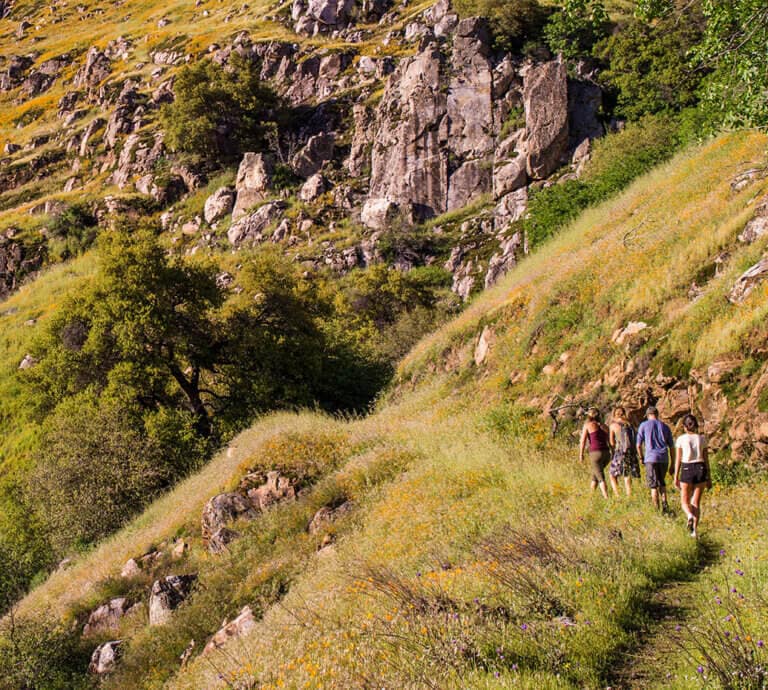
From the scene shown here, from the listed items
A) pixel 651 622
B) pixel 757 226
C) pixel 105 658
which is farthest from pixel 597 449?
pixel 105 658

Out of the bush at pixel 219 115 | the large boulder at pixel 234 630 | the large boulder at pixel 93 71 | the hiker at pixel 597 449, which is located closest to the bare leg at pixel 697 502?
the hiker at pixel 597 449

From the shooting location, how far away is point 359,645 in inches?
224

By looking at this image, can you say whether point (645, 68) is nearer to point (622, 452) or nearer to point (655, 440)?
point (622, 452)

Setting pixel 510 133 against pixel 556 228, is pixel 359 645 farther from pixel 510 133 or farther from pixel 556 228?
pixel 510 133

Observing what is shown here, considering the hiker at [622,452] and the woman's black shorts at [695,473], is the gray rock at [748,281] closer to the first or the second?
the hiker at [622,452]

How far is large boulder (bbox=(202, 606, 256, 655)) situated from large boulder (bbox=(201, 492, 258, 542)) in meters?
3.84

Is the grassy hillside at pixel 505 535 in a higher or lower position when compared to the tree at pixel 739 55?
lower

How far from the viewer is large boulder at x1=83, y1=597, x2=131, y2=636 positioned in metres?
12.1

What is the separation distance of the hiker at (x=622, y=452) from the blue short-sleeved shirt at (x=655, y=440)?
17.2 inches

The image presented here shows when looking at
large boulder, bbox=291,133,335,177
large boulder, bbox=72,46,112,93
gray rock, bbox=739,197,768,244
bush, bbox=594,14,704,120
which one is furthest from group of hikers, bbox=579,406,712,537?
large boulder, bbox=72,46,112,93

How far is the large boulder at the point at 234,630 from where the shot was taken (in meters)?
8.99

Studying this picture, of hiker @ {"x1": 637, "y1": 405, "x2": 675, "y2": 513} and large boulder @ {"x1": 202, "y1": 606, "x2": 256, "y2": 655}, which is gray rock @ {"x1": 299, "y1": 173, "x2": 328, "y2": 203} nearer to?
large boulder @ {"x1": 202, "y1": 606, "x2": 256, "y2": 655}

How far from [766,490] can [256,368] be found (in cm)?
2107

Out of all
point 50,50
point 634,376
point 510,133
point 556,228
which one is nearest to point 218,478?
point 634,376
